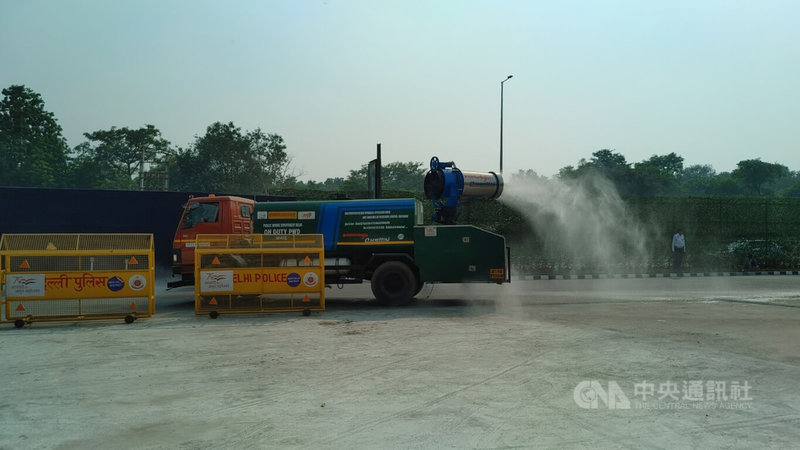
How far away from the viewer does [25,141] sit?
48938 millimetres

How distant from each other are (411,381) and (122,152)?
63.5 meters

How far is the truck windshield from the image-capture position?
557 inches

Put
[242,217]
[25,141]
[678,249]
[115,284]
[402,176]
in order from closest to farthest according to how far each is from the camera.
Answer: [115,284], [242,217], [678,249], [25,141], [402,176]

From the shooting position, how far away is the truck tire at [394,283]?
13.2 metres

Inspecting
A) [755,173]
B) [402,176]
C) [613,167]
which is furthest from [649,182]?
[402,176]

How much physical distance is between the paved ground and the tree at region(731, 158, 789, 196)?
6520 cm

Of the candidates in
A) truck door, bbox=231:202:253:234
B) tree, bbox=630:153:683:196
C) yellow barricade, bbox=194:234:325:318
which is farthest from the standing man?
tree, bbox=630:153:683:196

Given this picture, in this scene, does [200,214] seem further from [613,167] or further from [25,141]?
[613,167]

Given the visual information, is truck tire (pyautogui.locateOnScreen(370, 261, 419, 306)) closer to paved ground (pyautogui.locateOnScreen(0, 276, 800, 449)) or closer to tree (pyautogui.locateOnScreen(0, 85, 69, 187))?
paved ground (pyautogui.locateOnScreen(0, 276, 800, 449))

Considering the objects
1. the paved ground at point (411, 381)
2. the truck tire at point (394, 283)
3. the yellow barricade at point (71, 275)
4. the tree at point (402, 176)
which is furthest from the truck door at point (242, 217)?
the tree at point (402, 176)

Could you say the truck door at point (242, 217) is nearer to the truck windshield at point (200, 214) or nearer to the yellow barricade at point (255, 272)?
the truck windshield at point (200, 214)

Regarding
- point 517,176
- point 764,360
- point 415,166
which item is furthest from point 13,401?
point 415,166

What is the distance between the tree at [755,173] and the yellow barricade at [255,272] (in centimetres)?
7071

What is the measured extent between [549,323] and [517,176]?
7.87m
